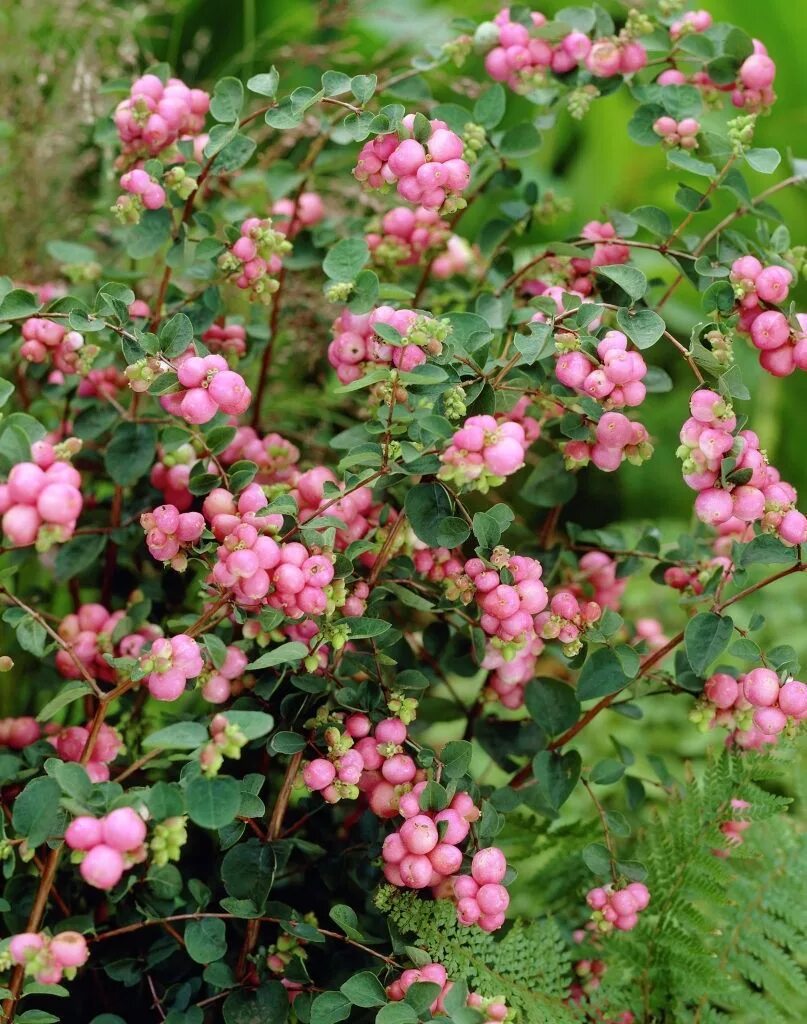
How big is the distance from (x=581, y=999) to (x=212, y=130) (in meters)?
0.60

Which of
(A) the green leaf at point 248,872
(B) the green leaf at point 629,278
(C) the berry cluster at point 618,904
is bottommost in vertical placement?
(C) the berry cluster at point 618,904

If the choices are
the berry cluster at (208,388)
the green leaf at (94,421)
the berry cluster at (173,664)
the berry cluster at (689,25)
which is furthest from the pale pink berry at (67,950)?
the berry cluster at (689,25)

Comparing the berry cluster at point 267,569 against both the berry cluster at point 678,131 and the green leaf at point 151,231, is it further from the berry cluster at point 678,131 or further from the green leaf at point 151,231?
the berry cluster at point 678,131

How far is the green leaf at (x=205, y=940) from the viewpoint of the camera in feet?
1.86

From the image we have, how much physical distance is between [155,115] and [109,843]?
467mm

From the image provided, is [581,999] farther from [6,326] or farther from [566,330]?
[6,326]

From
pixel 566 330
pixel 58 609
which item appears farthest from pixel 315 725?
pixel 58 609

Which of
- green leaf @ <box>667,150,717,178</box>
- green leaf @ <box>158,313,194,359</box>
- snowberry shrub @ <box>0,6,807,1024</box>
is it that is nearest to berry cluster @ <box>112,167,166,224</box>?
snowberry shrub @ <box>0,6,807,1024</box>

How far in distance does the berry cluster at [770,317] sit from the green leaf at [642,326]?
6 centimetres

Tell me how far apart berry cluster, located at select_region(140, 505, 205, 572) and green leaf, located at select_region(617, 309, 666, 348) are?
0.26 m

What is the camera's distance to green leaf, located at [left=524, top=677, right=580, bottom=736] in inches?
27.5

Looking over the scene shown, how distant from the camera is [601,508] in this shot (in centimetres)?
180

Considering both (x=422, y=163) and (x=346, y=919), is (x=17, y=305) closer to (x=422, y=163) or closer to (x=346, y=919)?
(x=422, y=163)

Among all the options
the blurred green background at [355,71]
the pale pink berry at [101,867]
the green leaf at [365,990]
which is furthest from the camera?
the blurred green background at [355,71]
